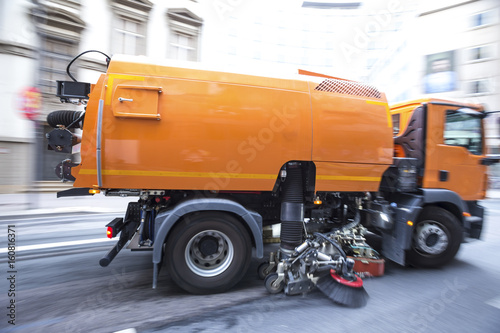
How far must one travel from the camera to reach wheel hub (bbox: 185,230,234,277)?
10.8ft

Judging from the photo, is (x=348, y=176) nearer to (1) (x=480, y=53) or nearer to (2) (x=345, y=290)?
(2) (x=345, y=290)

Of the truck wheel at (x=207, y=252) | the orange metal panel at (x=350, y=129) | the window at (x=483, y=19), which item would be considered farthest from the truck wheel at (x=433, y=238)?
the window at (x=483, y=19)

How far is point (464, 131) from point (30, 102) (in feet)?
36.4

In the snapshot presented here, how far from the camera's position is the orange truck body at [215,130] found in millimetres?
3066

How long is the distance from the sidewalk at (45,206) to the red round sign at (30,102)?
2614mm

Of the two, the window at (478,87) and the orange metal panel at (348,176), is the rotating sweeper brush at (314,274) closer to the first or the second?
the orange metal panel at (348,176)

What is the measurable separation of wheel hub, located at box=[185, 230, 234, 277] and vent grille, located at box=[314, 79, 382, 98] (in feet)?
7.71

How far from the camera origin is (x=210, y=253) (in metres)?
3.29

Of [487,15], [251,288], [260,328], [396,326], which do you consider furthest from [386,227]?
[487,15]

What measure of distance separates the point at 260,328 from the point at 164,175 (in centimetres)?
192

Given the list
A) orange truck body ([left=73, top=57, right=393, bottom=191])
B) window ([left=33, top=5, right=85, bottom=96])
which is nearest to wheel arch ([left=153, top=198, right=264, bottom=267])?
orange truck body ([left=73, top=57, right=393, bottom=191])

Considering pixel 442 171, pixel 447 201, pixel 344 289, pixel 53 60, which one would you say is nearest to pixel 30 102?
pixel 53 60

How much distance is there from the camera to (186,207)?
3.12 m

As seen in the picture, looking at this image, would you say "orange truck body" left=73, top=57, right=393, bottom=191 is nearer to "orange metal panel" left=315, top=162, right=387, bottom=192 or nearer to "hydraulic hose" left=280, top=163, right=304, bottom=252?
"orange metal panel" left=315, top=162, right=387, bottom=192
